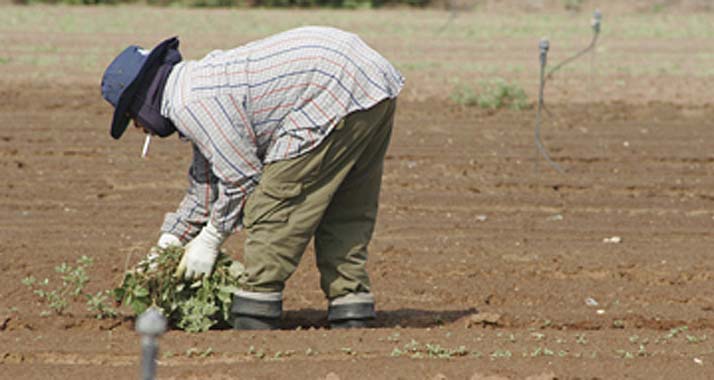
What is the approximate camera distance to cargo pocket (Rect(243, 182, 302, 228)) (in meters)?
4.72

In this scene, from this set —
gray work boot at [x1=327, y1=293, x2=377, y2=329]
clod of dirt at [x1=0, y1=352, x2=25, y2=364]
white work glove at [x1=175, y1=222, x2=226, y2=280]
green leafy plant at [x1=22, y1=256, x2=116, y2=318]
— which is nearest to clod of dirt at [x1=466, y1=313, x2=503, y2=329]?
gray work boot at [x1=327, y1=293, x2=377, y2=329]

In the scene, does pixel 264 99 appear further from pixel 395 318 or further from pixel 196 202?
pixel 395 318

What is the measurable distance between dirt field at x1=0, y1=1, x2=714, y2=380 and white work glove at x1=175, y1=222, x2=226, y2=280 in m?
0.29

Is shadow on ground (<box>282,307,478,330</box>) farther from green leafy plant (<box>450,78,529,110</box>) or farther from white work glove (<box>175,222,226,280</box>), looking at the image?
green leafy plant (<box>450,78,529,110</box>)

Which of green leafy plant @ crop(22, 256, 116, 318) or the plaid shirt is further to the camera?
green leafy plant @ crop(22, 256, 116, 318)

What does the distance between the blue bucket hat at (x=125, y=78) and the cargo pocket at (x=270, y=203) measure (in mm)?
629

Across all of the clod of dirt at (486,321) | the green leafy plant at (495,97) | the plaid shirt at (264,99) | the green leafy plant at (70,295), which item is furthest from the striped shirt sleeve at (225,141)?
the green leafy plant at (495,97)

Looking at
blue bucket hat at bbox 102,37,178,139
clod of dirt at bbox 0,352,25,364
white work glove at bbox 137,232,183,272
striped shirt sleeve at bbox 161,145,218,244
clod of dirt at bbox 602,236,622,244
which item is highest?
blue bucket hat at bbox 102,37,178,139

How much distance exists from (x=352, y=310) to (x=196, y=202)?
0.87 metres

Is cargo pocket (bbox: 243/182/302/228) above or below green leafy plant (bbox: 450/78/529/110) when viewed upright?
above

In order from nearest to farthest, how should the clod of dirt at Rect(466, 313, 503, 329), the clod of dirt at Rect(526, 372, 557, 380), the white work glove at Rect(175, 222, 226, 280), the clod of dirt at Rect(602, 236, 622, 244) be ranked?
1. the clod of dirt at Rect(526, 372, 557, 380)
2. the white work glove at Rect(175, 222, 226, 280)
3. the clod of dirt at Rect(466, 313, 503, 329)
4. the clod of dirt at Rect(602, 236, 622, 244)

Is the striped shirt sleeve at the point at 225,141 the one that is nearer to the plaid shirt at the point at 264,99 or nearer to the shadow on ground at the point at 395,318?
the plaid shirt at the point at 264,99

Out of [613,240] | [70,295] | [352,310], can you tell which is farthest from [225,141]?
[613,240]

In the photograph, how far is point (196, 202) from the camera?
198 inches
